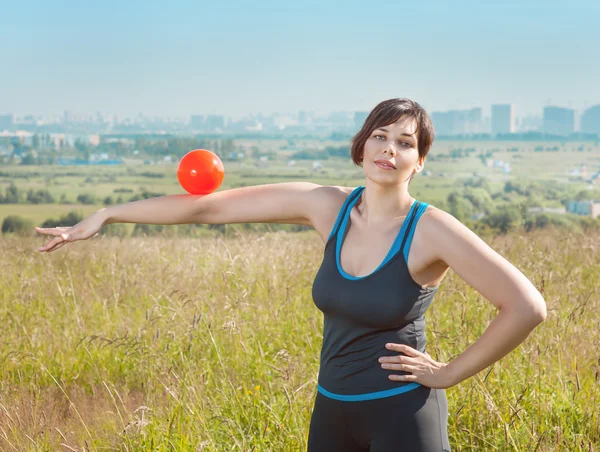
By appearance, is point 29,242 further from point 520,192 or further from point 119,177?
point 119,177

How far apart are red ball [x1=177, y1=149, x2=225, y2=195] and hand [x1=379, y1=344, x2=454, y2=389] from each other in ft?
3.04

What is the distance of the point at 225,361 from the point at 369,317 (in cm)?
223

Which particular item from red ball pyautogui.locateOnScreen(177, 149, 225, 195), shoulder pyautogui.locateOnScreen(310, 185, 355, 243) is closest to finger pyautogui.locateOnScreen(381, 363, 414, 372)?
shoulder pyautogui.locateOnScreen(310, 185, 355, 243)

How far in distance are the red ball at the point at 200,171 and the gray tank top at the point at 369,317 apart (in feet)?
1.98

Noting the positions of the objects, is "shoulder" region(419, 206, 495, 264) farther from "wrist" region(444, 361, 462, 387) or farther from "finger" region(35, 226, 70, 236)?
"finger" region(35, 226, 70, 236)

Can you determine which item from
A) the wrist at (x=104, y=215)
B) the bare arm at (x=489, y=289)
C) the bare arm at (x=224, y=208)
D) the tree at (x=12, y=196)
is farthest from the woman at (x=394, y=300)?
the tree at (x=12, y=196)

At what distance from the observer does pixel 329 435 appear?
2.06 meters

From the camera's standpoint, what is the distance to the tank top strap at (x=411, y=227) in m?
1.92

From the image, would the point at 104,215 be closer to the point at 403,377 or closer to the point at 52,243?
the point at 52,243

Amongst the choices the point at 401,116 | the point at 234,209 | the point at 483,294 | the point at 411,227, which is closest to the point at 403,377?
the point at 483,294

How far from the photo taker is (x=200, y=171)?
236 cm

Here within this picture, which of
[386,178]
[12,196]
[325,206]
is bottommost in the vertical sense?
[12,196]

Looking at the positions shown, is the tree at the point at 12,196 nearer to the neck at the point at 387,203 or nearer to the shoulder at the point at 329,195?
the shoulder at the point at 329,195

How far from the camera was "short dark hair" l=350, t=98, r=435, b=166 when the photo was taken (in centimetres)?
204
